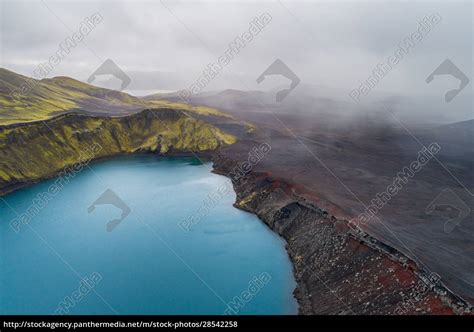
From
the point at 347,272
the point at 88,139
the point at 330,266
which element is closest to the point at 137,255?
the point at 330,266

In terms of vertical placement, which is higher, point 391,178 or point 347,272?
point 391,178

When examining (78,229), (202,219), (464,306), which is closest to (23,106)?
(78,229)

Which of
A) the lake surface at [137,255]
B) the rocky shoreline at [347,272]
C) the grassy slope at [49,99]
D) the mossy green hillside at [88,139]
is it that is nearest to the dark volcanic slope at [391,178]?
the rocky shoreline at [347,272]

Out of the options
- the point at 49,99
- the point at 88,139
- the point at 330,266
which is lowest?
the point at 49,99

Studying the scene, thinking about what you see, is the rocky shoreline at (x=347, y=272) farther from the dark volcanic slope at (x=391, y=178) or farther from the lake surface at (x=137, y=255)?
the dark volcanic slope at (x=391, y=178)

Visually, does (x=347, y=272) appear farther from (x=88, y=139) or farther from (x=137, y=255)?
(x=88, y=139)

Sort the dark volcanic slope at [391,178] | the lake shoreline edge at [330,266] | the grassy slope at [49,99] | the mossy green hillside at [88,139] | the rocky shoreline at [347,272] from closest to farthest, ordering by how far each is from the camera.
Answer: the lake shoreline edge at [330,266] → the rocky shoreline at [347,272] → the dark volcanic slope at [391,178] → the mossy green hillside at [88,139] → the grassy slope at [49,99]

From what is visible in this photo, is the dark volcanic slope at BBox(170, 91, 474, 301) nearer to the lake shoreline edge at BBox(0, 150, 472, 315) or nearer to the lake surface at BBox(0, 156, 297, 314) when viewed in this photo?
the lake shoreline edge at BBox(0, 150, 472, 315)
